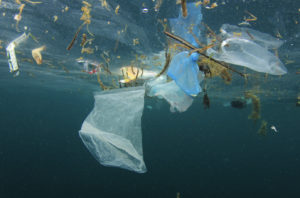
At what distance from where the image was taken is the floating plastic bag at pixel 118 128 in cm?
245

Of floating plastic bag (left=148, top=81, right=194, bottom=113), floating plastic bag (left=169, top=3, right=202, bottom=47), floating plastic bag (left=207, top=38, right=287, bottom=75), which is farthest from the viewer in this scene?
floating plastic bag (left=169, top=3, right=202, bottom=47)

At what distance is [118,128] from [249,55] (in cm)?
278

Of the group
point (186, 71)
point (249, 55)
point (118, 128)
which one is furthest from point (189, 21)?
point (118, 128)

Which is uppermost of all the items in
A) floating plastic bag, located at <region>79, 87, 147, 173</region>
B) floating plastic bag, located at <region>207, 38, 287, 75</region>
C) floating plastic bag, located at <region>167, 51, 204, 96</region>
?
floating plastic bag, located at <region>207, 38, 287, 75</region>

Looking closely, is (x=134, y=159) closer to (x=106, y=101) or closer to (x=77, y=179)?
(x=106, y=101)

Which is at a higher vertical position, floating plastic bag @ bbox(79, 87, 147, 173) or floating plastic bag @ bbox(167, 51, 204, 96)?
floating plastic bag @ bbox(167, 51, 204, 96)

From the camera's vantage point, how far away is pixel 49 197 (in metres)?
14.0

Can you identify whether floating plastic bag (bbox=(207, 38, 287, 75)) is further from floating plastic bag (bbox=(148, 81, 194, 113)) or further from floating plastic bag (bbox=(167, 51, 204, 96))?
floating plastic bag (bbox=(148, 81, 194, 113))

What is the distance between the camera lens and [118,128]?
2482 mm

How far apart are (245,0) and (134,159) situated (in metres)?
5.13

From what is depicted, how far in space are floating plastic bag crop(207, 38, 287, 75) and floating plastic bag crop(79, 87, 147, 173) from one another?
1.72 m

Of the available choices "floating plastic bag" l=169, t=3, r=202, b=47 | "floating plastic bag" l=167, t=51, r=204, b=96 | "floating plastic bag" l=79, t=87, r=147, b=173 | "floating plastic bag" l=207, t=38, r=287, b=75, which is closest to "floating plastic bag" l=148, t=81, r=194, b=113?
"floating plastic bag" l=167, t=51, r=204, b=96

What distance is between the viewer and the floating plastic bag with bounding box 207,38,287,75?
2.50 metres

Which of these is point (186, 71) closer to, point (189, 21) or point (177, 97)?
point (177, 97)
